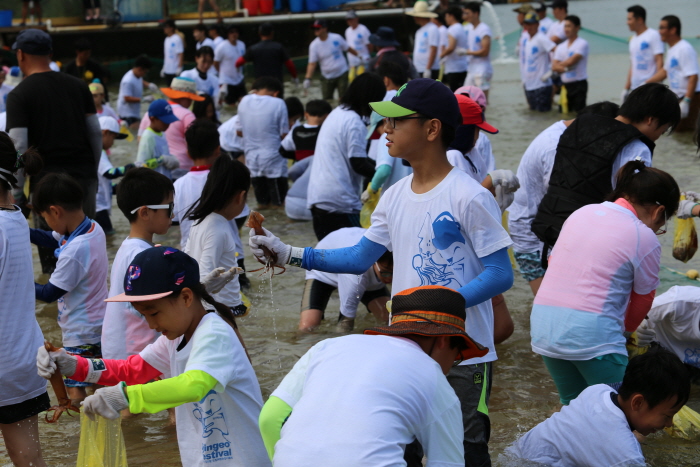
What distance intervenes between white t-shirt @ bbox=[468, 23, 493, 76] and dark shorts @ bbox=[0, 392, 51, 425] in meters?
12.7

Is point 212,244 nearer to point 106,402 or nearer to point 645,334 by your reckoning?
point 106,402

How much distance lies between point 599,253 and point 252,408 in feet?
5.41

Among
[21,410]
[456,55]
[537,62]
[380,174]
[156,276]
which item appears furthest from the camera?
[456,55]

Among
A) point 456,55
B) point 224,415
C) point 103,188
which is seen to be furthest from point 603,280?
point 456,55

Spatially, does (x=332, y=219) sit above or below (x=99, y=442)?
below

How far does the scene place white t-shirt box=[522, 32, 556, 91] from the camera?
1451 cm

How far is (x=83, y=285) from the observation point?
4.20 metres

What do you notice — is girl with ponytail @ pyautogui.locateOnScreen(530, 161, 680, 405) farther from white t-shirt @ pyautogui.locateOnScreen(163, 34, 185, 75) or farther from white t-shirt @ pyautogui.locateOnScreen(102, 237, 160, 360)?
white t-shirt @ pyautogui.locateOnScreen(163, 34, 185, 75)

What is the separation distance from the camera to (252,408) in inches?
105

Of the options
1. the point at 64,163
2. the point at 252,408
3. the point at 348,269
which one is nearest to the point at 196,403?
the point at 252,408

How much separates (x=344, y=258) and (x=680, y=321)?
7.63 ft

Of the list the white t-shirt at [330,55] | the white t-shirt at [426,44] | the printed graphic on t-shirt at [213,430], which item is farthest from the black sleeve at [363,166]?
the white t-shirt at [330,55]

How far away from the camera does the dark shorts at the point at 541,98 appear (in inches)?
573

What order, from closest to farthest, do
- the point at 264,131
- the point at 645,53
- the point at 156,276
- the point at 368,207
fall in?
the point at 156,276, the point at 368,207, the point at 264,131, the point at 645,53
